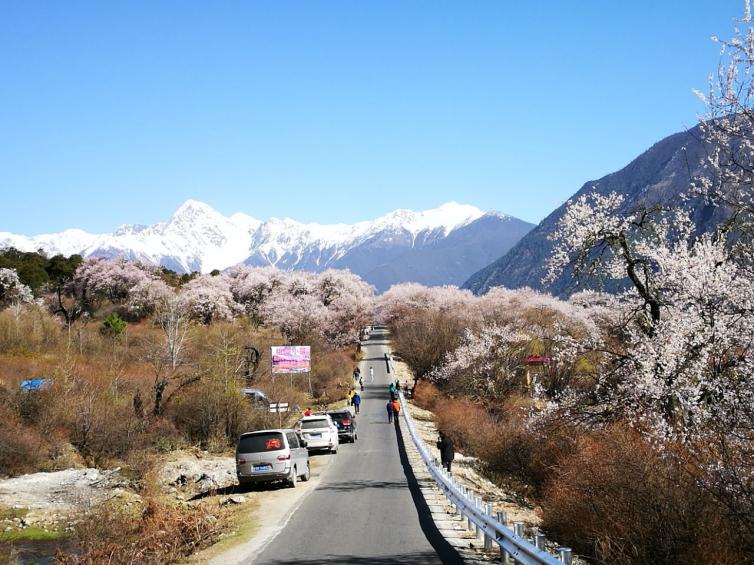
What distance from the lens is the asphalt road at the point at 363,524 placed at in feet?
35.8

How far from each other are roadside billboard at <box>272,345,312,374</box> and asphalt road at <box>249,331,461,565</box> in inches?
955

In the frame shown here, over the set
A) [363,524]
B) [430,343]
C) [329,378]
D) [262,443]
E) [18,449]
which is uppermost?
[430,343]

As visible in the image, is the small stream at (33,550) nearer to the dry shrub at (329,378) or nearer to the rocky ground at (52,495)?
the rocky ground at (52,495)

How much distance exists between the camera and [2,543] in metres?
17.5

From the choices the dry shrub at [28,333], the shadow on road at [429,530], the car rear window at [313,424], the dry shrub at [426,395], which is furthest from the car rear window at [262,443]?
the dry shrub at [426,395]

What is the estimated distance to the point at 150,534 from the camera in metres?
13.6

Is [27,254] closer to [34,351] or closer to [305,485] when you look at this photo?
[34,351]

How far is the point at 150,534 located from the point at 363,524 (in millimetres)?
4010

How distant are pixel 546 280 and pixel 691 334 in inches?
185

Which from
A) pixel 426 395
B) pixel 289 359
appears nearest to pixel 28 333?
pixel 289 359

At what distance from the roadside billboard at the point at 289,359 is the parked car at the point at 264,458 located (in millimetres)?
30558

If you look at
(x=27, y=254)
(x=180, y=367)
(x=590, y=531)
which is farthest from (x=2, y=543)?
(x=27, y=254)

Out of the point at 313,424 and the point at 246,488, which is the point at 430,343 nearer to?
the point at 313,424

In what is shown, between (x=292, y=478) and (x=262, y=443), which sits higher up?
(x=262, y=443)
